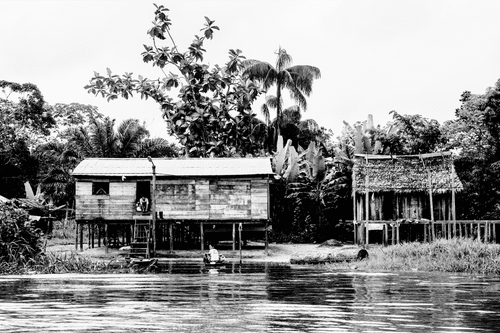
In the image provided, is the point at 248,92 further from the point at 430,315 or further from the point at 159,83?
the point at 430,315

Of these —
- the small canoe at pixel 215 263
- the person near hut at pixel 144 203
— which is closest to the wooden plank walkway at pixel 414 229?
the small canoe at pixel 215 263

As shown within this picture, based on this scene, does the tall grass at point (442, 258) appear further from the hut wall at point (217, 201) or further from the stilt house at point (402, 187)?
the hut wall at point (217, 201)

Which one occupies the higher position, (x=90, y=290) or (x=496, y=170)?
(x=496, y=170)

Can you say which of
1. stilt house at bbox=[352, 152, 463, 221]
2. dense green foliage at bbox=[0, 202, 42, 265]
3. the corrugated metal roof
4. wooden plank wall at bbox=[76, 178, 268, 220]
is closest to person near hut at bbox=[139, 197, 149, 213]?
wooden plank wall at bbox=[76, 178, 268, 220]

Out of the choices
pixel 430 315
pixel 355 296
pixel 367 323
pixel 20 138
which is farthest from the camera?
pixel 20 138

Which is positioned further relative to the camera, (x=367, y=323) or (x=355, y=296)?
(x=355, y=296)

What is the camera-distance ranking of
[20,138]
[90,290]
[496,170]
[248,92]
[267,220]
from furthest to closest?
[20,138]
[248,92]
[267,220]
[496,170]
[90,290]

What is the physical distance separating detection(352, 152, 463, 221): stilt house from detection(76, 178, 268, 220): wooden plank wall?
439cm

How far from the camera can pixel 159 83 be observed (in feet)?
127

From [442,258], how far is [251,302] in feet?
34.5

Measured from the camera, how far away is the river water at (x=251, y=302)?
1092 centimetres

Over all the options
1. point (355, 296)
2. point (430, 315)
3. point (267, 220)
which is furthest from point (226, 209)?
point (430, 315)

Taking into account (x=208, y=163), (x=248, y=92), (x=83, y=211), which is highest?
(x=248, y=92)

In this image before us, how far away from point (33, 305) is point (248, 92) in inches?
1003
